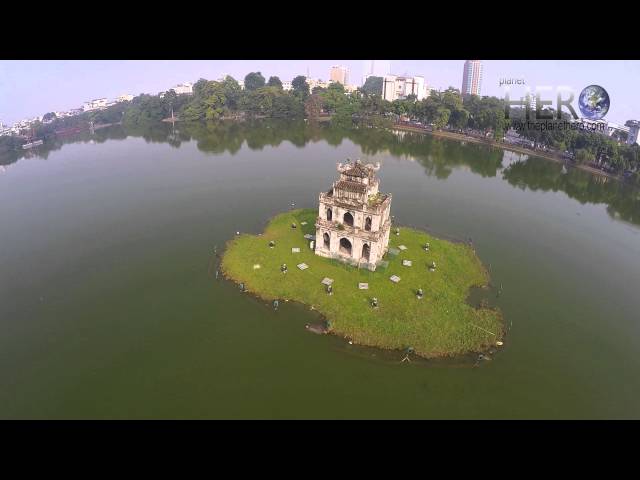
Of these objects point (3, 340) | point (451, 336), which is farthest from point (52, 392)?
point (451, 336)

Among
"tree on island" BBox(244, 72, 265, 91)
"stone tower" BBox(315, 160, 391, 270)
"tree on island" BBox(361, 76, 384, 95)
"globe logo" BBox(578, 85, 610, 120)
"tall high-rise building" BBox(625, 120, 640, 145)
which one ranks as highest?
"tree on island" BBox(361, 76, 384, 95)

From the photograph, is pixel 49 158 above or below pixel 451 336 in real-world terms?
above

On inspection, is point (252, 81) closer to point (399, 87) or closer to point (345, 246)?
point (399, 87)

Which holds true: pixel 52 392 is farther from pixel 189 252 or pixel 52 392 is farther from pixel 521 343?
pixel 521 343

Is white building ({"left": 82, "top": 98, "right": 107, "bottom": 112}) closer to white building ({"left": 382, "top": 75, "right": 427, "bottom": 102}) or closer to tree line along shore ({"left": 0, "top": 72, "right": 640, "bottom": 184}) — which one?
tree line along shore ({"left": 0, "top": 72, "right": 640, "bottom": 184})

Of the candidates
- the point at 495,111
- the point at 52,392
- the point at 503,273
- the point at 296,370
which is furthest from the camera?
the point at 495,111

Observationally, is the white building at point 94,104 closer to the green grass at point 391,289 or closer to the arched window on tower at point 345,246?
the green grass at point 391,289

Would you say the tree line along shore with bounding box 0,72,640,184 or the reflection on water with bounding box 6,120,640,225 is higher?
the tree line along shore with bounding box 0,72,640,184

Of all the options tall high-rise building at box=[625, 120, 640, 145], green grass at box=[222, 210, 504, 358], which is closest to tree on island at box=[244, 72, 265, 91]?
tall high-rise building at box=[625, 120, 640, 145]
